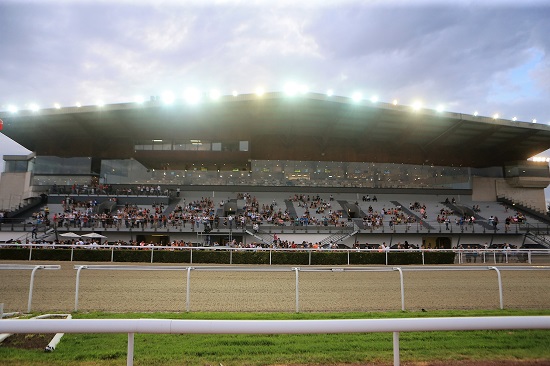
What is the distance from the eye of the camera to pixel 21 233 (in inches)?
970

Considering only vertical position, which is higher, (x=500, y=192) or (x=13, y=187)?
(x=500, y=192)

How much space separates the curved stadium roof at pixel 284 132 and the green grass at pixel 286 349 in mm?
24005

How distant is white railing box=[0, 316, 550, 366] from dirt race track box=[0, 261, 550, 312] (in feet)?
15.4

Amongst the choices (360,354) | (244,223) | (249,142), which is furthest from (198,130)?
(360,354)

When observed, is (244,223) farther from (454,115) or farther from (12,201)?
(12,201)

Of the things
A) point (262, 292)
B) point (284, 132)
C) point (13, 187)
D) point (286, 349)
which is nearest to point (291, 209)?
point (284, 132)

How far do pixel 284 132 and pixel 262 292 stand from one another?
25.3 metres

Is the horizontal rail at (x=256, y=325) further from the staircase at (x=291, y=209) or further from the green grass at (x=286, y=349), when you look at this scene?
the staircase at (x=291, y=209)

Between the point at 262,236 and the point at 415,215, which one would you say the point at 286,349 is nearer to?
the point at 262,236

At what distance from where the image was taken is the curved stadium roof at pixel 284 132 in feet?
91.6

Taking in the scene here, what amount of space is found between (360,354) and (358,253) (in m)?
14.6

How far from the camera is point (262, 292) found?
8.62 meters

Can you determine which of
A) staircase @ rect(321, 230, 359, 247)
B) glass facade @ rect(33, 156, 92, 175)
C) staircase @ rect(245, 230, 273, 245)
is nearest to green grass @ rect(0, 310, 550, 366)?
staircase @ rect(245, 230, 273, 245)

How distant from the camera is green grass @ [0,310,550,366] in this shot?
139 inches
